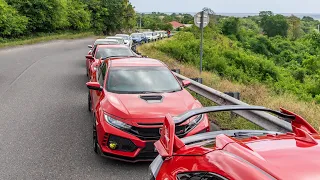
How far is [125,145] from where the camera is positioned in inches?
219

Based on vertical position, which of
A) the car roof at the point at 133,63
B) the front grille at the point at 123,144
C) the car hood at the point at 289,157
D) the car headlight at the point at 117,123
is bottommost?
the front grille at the point at 123,144

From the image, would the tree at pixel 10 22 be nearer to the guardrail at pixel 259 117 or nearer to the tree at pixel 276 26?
the guardrail at pixel 259 117

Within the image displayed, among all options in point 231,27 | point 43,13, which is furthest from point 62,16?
point 231,27

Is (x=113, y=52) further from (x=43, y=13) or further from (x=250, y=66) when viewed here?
(x=43, y=13)

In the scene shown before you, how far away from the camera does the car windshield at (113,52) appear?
45.7 ft

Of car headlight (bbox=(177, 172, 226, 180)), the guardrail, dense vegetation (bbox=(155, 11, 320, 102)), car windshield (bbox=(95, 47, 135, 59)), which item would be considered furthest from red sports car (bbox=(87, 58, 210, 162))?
dense vegetation (bbox=(155, 11, 320, 102))

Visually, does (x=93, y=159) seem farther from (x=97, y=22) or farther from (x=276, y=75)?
(x=97, y=22)

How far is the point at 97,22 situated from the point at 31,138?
67.8 meters

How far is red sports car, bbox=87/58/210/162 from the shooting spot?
18.2 ft

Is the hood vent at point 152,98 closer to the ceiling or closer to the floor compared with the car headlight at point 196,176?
closer to the floor

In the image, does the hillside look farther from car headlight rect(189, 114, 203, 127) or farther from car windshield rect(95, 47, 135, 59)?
car windshield rect(95, 47, 135, 59)

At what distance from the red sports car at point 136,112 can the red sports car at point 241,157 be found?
83.6 inches

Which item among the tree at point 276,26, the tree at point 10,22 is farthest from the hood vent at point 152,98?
the tree at point 276,26

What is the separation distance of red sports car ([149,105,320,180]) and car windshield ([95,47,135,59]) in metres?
10.8
